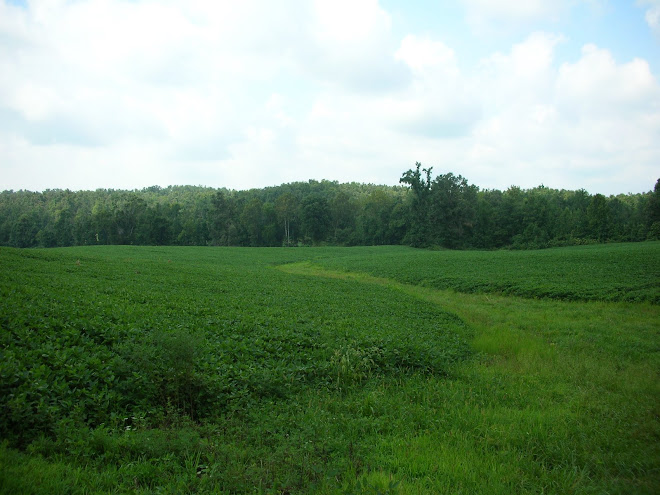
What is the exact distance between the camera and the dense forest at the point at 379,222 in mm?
77500

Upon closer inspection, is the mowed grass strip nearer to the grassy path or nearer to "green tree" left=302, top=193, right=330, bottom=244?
the grassy path

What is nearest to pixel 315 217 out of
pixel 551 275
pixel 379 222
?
pixel 379 222

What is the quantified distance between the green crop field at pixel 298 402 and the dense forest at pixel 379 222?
7150 cm

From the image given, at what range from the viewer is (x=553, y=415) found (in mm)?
7035

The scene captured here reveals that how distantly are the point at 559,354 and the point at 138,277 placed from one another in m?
17.8

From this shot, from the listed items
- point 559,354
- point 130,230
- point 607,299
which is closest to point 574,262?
point 607,299

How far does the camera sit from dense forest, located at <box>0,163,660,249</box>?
77500 mm

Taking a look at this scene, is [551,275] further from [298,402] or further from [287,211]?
[287,211]

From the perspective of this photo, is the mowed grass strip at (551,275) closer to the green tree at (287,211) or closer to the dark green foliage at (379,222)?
the dark green foliage at (379,222)

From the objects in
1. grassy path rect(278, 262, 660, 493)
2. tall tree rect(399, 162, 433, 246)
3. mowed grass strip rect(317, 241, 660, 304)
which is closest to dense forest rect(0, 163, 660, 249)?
tall tree rect(399, 162, 433, 246)

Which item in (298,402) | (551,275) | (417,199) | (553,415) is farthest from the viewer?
(417,199)

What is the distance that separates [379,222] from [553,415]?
304 feet

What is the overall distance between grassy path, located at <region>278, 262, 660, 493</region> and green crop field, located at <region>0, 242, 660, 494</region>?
0.04m

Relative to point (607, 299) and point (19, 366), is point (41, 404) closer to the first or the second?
point (19, 366)
